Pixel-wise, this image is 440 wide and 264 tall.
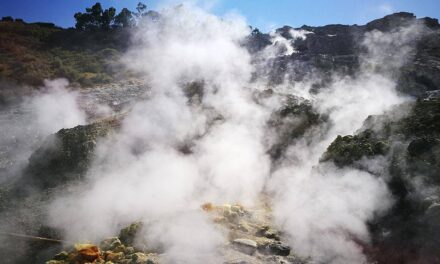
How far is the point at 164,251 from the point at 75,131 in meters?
6.36

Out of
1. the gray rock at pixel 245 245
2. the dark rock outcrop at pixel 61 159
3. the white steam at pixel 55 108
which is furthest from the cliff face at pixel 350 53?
the dark rock outcrop at pixel 61 159

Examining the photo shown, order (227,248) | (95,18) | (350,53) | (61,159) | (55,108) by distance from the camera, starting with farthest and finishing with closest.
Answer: (95,18)
(350,53)
(55,108)
(61,159)
(227,248)

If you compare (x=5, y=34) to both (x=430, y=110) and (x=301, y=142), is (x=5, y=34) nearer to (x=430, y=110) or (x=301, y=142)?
(x=301, y=142)

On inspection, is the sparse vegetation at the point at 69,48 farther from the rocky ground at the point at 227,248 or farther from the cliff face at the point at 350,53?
the rocky ground at the point at 227,248

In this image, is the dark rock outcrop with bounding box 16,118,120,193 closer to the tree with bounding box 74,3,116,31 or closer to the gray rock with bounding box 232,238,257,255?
the gray rock with bounding box 232,238,257,255

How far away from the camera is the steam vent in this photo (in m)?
7.53

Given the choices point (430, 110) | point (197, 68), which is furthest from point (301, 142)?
point (197, 68)

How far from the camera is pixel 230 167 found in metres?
11.7

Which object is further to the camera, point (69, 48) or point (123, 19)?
point (123, 19)

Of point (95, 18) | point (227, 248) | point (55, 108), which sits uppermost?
point (95, 18)

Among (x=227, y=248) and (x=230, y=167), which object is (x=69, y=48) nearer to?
(x=230, y=167)

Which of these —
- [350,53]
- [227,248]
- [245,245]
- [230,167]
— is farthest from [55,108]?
[350,53]

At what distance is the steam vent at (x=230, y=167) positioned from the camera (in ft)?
24.7

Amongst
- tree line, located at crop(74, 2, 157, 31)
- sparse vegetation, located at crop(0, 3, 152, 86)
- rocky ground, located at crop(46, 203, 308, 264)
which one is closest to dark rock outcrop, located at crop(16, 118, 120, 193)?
rocky ground, located at crop(46, 203, 308, 264)
